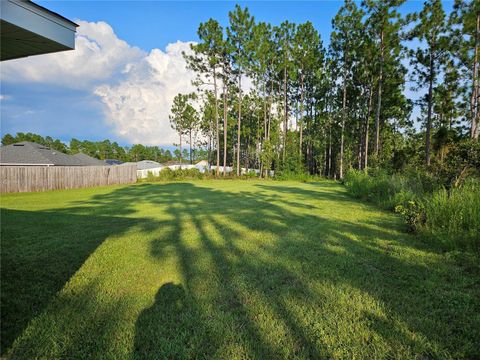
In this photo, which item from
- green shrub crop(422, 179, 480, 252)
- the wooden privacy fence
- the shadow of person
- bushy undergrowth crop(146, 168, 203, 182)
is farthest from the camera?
bushy undergrowth crop(146, 168, 203, 182)

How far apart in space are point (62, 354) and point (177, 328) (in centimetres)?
74

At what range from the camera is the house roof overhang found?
1725mm

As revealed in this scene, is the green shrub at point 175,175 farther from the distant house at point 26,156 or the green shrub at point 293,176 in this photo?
the distant house at point 26,156

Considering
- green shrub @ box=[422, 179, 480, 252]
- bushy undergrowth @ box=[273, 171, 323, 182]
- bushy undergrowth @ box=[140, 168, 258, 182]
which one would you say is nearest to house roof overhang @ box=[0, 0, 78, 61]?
green shrub @ box=[422, 179, 480, 252]

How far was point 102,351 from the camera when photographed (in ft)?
5.29

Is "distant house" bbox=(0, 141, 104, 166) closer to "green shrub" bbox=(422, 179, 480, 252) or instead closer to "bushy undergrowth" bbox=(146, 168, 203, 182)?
"bushy undergrowth" bbox=(146, 168, 203, 182)

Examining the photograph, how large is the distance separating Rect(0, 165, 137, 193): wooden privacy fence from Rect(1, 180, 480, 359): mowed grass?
38.5ft

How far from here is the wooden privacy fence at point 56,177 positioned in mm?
12672

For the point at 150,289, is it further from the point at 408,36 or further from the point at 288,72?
the point at 288,72

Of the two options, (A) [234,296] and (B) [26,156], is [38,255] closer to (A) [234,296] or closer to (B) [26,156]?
(A) [234,296]

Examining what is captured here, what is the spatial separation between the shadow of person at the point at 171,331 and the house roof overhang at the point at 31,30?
2.38 metres

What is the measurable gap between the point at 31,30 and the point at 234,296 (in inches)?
107

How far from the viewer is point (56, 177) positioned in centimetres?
1465

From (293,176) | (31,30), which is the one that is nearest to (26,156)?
(293,176)
